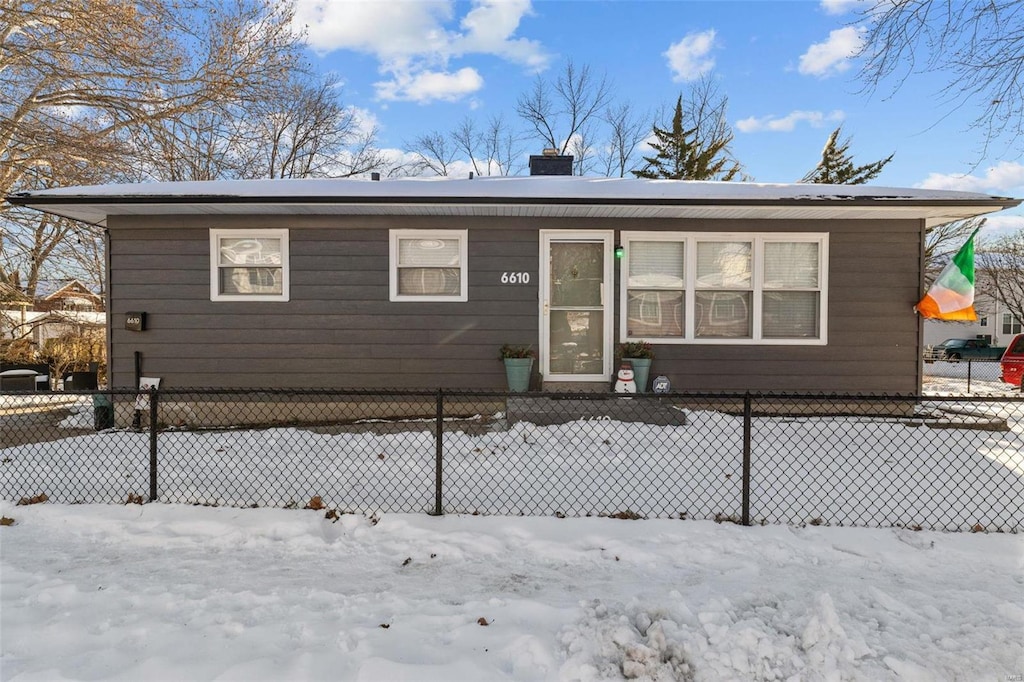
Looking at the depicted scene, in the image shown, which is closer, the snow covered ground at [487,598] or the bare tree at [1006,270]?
the snow covered ground at [487,598]

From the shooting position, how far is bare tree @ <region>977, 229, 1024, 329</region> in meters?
23.4

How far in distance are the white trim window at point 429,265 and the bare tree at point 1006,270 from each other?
94.3 ft

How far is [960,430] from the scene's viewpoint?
5609 millimetres

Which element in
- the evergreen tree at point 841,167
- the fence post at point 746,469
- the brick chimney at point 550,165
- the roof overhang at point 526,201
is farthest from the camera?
the evergreen tree at point 841,167

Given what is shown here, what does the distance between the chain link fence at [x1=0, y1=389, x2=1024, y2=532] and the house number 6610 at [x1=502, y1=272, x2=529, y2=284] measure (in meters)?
1.49

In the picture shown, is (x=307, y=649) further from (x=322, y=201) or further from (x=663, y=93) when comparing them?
(x=663, y=93)

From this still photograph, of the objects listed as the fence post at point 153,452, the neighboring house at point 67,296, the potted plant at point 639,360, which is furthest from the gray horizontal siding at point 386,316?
the neighboring house at point 67,296

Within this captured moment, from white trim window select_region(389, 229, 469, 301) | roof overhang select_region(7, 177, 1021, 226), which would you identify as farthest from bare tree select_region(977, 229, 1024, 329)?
white trim window select_region(389, 229, 469, 301)

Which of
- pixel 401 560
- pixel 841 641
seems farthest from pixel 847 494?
pixel 401 560

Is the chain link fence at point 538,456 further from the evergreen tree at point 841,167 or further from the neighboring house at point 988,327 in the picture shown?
the neighboring house at point 988,327

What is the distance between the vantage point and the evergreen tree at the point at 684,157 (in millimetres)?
Result: 21812

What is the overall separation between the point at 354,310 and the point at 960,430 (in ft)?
23.4

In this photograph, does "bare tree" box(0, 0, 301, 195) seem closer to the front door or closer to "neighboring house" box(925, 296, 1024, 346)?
the front door

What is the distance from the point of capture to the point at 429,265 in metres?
6.29
